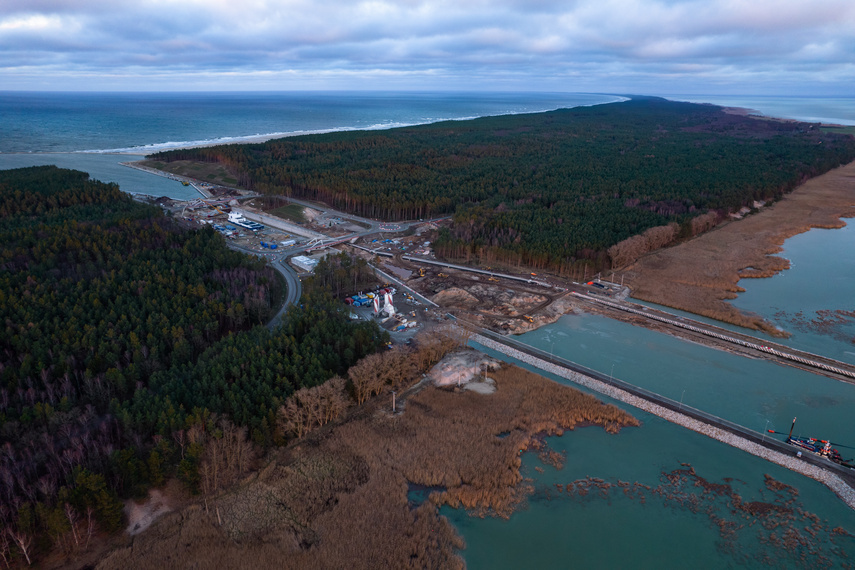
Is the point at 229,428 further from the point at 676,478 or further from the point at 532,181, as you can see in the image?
the point at 532,181

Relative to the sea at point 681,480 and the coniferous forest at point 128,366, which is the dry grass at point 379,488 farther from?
the coniferous forest at point 128,366

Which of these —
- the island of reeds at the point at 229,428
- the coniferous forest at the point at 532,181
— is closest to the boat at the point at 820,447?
the island of reeds at the point at 229,428

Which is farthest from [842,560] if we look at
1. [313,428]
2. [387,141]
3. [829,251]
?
[387,141]

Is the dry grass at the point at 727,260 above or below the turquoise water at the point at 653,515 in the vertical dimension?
above

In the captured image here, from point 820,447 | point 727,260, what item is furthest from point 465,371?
point 727,260

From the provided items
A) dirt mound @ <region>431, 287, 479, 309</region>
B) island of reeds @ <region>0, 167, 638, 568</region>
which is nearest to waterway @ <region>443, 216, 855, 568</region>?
island of reeds @ <region>0, 167, 638, 568</region>

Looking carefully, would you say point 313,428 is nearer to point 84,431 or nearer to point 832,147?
point 84,431
